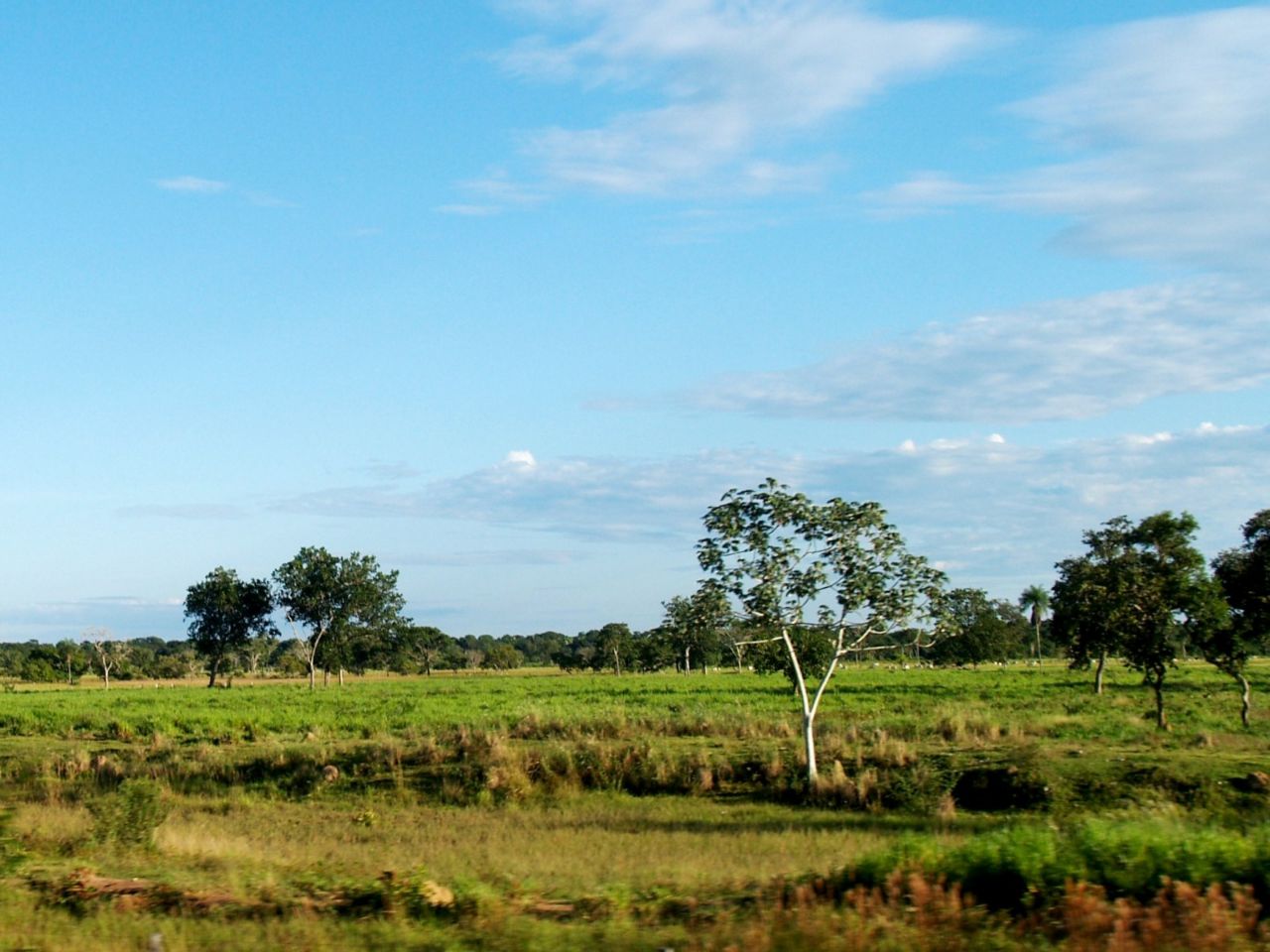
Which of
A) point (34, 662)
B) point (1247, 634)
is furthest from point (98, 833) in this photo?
point (34, 662)

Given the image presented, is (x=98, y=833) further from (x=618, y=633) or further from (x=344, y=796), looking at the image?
(x=618, y=633)

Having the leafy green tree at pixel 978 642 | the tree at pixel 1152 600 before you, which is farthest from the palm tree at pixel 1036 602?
the tree at pixel 1152 600

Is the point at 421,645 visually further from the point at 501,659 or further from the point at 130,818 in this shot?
the point at 130,818

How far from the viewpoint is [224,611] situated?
9675 cm

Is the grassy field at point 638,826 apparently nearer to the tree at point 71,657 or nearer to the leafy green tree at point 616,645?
the leafy green tree at point 616,645

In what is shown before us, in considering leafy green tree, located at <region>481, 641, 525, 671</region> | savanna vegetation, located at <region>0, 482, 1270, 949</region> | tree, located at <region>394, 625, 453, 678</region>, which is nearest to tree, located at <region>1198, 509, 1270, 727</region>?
savanna vegetation, located at <region>0, 482, 1270, 949</region>

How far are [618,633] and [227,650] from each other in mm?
35790

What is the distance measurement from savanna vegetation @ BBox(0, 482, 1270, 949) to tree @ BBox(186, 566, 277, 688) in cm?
4420

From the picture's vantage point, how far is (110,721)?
134ft

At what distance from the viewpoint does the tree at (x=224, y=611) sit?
318 feet

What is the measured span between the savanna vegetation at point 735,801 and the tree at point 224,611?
1740 inches

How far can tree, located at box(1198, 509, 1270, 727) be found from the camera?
119 feet

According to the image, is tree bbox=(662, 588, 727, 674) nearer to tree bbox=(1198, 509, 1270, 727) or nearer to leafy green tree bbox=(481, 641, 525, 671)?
tree bbox=(1198, 509, 1270, 727)

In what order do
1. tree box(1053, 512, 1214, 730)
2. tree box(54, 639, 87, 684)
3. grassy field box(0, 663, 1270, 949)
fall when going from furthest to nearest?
tree box(54, 639, 87, 684) < tree box(1053, 512, 1214, 730) < grassy field box(0, 663, 1270, 949)
